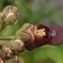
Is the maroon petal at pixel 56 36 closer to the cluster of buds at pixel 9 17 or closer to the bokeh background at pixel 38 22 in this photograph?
the cluster of buds at pixel 9 17

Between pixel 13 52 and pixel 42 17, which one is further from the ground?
pixel 13 52

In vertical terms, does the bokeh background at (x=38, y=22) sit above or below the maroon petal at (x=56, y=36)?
below

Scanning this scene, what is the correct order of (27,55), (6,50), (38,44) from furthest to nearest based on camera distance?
(27,55) → (38,44) → (6,50)

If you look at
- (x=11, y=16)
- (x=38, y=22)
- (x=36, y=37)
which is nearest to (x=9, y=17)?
(x=11, y=16)

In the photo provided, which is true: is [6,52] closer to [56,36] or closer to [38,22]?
[56,36]

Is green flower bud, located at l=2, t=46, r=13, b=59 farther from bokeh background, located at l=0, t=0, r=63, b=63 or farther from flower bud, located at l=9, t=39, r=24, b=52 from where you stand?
bokeh background, located at l=0, t=0, r=63, b=63

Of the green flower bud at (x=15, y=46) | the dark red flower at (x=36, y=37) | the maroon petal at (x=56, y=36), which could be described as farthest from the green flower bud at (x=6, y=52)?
the maroon petal at (x=56, y=36)

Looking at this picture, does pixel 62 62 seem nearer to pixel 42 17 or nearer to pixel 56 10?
pixel 42 17

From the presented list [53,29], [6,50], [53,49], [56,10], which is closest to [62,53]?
[53,49]
